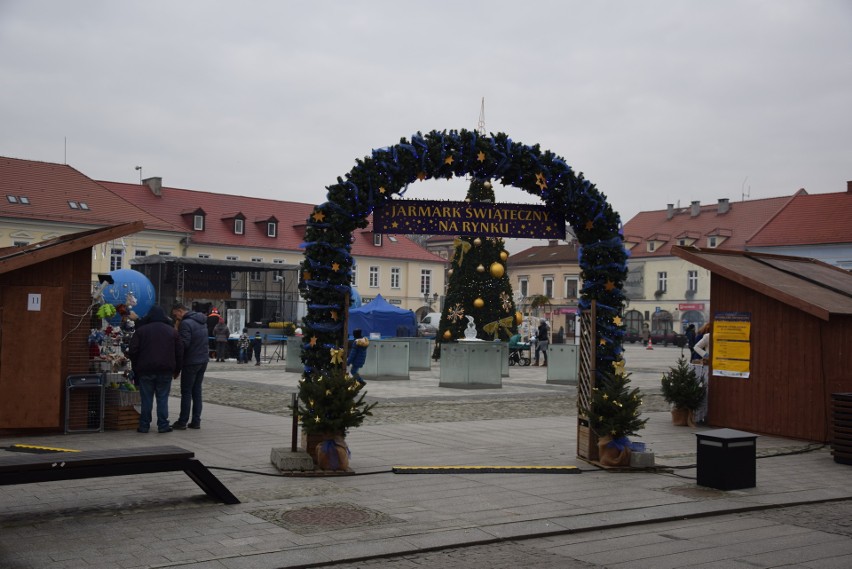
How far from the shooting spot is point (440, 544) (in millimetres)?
7355

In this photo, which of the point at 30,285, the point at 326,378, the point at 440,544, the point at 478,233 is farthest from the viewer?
the point at 30,285

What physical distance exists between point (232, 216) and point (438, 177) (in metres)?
58.4

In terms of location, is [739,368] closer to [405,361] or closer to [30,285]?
[30,285]

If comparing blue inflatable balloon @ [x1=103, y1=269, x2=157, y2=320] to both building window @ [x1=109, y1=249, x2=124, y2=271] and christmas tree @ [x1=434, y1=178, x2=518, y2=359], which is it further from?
building window @ [x1=109, y1=249, x2=124, y2=271]

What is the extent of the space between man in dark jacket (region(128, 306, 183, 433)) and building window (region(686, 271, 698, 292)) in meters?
65.3

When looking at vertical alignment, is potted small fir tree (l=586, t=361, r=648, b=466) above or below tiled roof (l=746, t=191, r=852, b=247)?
below

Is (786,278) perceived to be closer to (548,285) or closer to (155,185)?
(155,185)

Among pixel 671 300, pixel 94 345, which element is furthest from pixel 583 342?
pixel 671 300

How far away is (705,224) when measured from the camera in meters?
75.9

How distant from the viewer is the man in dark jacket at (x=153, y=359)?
1320cm

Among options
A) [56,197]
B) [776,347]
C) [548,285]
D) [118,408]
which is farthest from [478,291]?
[548,285]

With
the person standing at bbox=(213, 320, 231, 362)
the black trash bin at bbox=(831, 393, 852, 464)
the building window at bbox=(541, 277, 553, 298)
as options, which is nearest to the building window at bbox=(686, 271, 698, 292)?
the building window at bbox=(541, 277, 553, 298)

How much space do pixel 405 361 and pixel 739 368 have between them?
41.4 feet

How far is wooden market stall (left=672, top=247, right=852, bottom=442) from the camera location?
13.9 m
